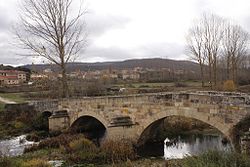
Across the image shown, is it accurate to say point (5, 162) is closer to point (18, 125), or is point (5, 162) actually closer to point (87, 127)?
point (87, 127)

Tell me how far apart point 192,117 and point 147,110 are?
2.63 metres

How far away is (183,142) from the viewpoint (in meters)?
16.2

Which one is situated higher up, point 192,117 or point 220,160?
point 192,117

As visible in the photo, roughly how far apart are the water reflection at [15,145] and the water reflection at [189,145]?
702 centimetres

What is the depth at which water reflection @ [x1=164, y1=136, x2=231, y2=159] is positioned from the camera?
14.1 meters

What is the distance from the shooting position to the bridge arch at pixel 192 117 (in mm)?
10523

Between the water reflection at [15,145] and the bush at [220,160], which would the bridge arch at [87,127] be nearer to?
the water reflection at [15,145]

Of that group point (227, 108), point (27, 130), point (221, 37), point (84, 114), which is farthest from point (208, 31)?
point (227, 108)

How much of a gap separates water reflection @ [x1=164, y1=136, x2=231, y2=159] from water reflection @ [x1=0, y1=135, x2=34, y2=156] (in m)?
7.02

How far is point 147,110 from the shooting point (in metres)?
13.8

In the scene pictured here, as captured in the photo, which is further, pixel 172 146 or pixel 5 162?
pixel 172 146

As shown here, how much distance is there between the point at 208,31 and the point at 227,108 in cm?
2139

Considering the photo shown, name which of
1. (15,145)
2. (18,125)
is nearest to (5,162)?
(15,145)

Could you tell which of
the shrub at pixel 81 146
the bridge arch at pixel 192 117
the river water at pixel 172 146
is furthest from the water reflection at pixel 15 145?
the bridge arch at pixel 192 117
